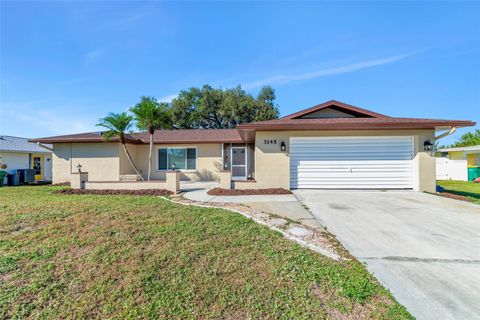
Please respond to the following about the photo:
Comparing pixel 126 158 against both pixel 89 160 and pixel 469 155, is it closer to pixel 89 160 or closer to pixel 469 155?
pixel 89 160

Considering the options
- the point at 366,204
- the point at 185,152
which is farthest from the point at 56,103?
the point at 366,204

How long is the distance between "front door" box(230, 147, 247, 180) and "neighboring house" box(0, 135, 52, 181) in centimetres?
1334

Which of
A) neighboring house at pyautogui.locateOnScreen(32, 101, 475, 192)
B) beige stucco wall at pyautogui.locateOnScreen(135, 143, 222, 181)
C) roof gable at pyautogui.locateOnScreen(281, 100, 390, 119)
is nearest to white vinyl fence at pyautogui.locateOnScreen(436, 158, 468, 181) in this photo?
neighboring house at pyautogui.locateOnScreen(32, 101, 475, 192)

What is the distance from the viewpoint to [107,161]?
13484 mm

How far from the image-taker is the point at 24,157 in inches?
667

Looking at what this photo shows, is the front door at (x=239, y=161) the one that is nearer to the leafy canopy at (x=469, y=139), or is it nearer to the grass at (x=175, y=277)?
the grass at (x=175, y=277)

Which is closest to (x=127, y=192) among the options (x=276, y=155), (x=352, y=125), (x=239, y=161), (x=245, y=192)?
(x=245, y=192)

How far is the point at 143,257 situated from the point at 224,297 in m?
1.50

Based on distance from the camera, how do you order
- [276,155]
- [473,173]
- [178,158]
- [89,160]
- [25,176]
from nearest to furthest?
[276,155], [89,160], [25,176], [178,158], [473,173]

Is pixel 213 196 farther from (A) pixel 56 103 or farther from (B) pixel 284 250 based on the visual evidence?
(A) pixel 56 103

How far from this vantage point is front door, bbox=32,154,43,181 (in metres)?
17.6

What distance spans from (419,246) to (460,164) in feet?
70.3

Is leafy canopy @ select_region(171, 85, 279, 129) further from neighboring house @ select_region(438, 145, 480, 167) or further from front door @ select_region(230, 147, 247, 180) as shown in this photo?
neighboring house @ select_region(438, 145, 480, 167)

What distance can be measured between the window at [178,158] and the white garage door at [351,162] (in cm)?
720
